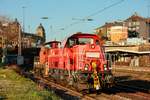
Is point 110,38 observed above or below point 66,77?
above

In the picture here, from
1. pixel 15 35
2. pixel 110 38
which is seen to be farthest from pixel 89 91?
pixel 110 38

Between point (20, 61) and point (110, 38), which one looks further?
point (110, 38)

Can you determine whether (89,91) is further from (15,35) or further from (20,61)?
(15,35)

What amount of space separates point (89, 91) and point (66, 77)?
9.22 feet

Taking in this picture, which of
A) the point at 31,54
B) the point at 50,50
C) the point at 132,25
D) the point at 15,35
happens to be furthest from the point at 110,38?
the point at 50,50

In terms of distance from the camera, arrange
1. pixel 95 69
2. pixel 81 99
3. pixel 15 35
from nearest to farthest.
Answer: pixel 81 99 → pixel 95 69 → pixel 15 35

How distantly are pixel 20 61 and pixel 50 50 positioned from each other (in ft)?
109

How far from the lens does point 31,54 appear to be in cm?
7556

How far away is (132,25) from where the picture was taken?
163250 mm

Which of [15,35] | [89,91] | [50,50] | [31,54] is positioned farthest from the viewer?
[15,35]

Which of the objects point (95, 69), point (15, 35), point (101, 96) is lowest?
point (101, 96)

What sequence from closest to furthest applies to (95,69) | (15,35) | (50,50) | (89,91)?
1. (95,69)
2. (89,91)
3. (50,50)
4. (15,35)

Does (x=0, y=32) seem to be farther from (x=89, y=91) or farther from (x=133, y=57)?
(x=89, y=91)

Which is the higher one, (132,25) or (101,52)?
(132,25)
